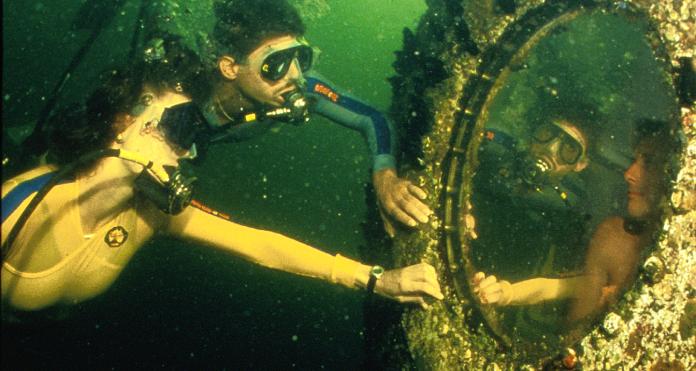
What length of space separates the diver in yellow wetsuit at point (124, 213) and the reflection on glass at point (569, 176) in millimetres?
881

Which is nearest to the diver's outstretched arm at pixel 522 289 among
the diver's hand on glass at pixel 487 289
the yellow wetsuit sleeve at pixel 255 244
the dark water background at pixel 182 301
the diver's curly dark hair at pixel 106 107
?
the diver's hand on glass at pixel 487 289

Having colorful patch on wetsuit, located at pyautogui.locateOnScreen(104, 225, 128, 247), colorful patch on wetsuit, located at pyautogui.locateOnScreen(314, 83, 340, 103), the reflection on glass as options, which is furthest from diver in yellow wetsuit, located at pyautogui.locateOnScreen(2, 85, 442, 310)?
colorful patch on wetsuit, located at pyautogui.locateOnScreen(314, 83, 340, 103)

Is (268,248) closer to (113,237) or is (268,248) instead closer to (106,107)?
(113,237)

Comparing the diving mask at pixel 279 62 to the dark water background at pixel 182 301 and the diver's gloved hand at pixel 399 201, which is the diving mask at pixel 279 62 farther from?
the diver's gloved hand at pixel 399 201

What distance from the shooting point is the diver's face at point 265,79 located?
163 inches

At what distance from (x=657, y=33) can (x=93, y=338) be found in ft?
49.2

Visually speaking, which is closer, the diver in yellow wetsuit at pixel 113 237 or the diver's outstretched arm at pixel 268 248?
the diver in yellow wetsuit at pixel 113 237

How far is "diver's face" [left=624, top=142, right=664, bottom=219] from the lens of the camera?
2.48m

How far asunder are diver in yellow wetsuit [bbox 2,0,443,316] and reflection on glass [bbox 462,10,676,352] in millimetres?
881

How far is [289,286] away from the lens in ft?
58.6

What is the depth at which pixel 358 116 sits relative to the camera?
13.6 feet

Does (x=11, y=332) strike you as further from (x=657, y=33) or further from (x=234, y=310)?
(x=234, y=310)

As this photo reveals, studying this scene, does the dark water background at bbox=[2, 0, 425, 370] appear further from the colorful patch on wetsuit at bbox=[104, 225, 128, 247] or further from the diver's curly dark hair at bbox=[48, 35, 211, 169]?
the colorful patch on wetsuit at bbox=[104, 225, 128, 247]

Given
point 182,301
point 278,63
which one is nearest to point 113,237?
point 278,63
